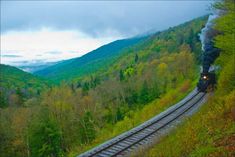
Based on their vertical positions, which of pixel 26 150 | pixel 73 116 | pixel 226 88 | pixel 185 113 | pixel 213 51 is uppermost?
pixel 213 51

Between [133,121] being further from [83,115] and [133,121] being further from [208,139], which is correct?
[83,115]

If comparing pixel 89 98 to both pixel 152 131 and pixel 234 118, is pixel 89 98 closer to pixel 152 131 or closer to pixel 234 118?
pixel 152 131

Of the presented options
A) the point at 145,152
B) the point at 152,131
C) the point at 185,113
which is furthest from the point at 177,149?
the point at 185,113

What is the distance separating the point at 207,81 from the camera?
1510 inches

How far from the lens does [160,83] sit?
8744 cm

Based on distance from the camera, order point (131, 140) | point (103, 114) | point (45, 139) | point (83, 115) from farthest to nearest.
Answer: point (103, 114) → point (83, 115) → point (45, 139) → point (131, 140)

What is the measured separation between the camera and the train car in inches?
1472

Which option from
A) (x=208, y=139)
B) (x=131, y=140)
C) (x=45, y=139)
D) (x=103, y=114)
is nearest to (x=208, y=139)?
(x=208, y=139)

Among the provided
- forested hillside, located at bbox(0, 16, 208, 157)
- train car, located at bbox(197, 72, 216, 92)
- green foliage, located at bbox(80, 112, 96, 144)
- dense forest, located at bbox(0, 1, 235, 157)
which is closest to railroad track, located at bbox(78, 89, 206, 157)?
dense forest, located at bbox(0, 1, 235, 157)

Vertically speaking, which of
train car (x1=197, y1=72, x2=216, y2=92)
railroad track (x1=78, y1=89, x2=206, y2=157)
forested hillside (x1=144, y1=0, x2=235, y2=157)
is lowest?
railroad track (x1=78, y1=89, x2=206, y2=157)

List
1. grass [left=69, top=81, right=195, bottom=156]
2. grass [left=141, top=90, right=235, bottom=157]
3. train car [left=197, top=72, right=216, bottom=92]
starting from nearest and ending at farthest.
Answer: grass [left=141, top=90, right=235, bottom=157] < grass [left=69, top=81, right=195, bottom=156] < train car [left=197, top=72, right=216, bottom=92]

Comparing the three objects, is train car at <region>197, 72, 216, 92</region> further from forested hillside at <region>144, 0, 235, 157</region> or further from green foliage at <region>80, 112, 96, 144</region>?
green foliage at <region>80, 112, 96, 144</region>

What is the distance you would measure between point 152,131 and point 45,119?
1033 inches

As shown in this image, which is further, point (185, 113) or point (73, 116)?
point (73, 116)
